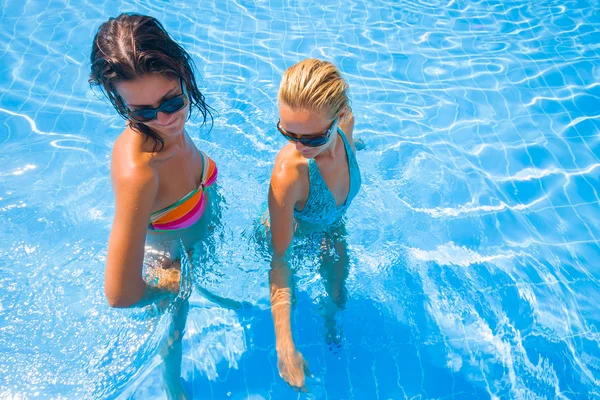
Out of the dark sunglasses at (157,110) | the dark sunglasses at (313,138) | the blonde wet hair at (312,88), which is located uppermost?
the blonde wet hair at (312,88)

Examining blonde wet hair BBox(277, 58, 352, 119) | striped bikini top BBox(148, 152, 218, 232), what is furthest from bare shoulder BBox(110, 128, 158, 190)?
blonde wet hair BBox(277, 58, 352, 119)

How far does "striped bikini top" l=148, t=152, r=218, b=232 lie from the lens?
2479 millimetres

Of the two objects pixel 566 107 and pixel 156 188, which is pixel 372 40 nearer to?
pixel 566 107

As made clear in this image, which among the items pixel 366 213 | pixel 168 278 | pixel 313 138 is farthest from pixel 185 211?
pixel 366 213

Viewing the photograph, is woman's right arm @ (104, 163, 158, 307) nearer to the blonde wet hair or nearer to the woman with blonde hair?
the woman with blonde hair

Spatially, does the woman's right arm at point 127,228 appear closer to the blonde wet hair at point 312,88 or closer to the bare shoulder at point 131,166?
the bare shoulder at point 131,166

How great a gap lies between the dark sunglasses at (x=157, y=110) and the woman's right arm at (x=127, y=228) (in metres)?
0.22

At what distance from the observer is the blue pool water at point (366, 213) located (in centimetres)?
325

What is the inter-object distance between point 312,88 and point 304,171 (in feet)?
1.67

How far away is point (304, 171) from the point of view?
249 cm

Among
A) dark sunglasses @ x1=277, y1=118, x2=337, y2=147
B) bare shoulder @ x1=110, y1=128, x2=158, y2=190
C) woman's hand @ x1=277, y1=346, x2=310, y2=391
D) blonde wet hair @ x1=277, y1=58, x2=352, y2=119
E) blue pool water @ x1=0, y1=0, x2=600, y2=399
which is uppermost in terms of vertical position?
blonde wet hair @ x1=277, y1=58, x2=352, y2=119

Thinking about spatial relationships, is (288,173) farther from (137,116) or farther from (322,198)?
(137,116)

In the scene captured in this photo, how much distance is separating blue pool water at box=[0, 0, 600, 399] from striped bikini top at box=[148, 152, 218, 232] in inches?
24.7

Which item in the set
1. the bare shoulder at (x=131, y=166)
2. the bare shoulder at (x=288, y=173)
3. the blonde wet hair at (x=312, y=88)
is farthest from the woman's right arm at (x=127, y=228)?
the blonde wet hair at (x=312, y=88)
